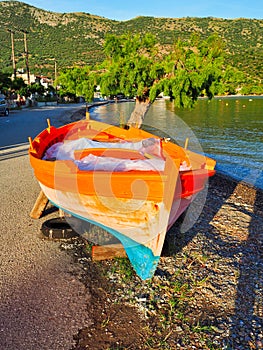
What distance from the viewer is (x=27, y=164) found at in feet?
36.1

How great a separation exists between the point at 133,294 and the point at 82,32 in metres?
132

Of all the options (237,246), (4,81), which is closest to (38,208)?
(237,246)

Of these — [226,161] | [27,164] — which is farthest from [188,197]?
[226,161]

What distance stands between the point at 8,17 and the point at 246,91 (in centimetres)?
8384

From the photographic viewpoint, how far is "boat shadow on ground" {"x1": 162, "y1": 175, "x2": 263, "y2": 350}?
144 inches

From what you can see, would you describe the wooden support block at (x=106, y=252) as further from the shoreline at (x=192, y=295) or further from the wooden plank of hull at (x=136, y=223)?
the wooden plank of hull at (x=136, y=223)

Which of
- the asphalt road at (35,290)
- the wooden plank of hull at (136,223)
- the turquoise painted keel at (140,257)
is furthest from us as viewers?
the turquoise painted keel at (140,257)

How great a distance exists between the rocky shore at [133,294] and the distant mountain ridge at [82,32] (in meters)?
95.0

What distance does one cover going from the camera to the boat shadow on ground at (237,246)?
3658 mm

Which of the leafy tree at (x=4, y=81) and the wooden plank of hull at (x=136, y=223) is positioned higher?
the leafy tree at (x=4, y=81)

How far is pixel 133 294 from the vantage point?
13.7 ft

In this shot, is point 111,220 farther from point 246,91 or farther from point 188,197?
point 246,91

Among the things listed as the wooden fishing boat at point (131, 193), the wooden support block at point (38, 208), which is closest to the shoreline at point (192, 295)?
the wooden fishing boat at point (131, 193)

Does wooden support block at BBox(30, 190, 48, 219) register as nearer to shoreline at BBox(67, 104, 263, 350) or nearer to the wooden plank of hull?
shoreline at BBox(67, 104, 263, 350)
